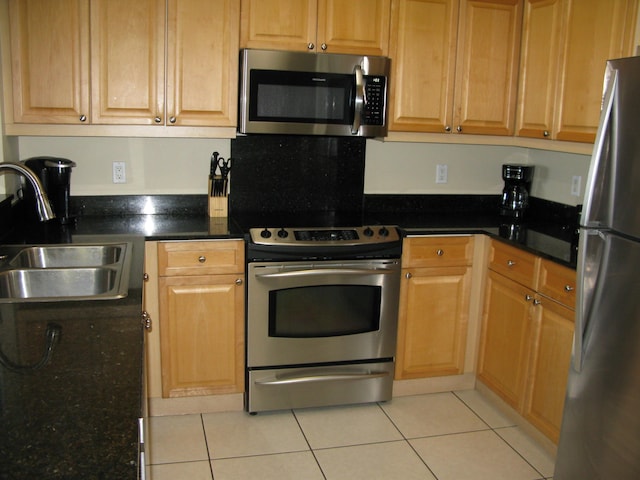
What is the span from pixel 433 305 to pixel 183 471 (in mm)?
1396

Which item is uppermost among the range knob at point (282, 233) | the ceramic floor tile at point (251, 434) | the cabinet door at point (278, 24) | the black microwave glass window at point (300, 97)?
the cabinet door at point (278, 24)

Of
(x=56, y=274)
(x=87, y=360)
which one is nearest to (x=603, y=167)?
(x=87, y=360)

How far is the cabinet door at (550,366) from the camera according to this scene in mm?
2658

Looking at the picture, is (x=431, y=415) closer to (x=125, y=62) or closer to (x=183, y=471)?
(x=183, y=471)

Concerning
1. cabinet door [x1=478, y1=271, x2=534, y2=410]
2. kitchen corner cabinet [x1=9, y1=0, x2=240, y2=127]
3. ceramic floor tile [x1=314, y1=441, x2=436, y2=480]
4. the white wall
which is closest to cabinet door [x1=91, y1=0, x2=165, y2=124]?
kitchen corner cabinet [x1=9, y1=0, x2=240, y2=127]

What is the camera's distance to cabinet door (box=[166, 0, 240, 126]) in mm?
2916

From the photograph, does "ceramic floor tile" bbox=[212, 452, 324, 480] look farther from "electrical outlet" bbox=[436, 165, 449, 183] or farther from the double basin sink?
"electrical outlet" bbox=[436, 165, 449, 183]

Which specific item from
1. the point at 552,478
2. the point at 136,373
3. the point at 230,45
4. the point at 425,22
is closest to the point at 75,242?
the point at 230,45

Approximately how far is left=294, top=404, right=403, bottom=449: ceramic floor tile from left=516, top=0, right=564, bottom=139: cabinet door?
1.55 m

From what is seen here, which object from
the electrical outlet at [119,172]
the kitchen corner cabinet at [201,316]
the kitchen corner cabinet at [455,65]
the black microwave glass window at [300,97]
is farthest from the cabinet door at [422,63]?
the electrical outlet at [119,172]

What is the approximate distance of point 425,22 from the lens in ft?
10.5

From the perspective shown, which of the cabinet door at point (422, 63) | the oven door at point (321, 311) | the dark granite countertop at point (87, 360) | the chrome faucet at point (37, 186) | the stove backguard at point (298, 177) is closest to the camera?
the dark granite countertop at point (87, 360)

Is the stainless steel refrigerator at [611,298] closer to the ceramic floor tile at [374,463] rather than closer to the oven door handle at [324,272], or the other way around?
the ceramic floor tile at [374,463]

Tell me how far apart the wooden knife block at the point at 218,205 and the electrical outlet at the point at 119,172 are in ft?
1.46
